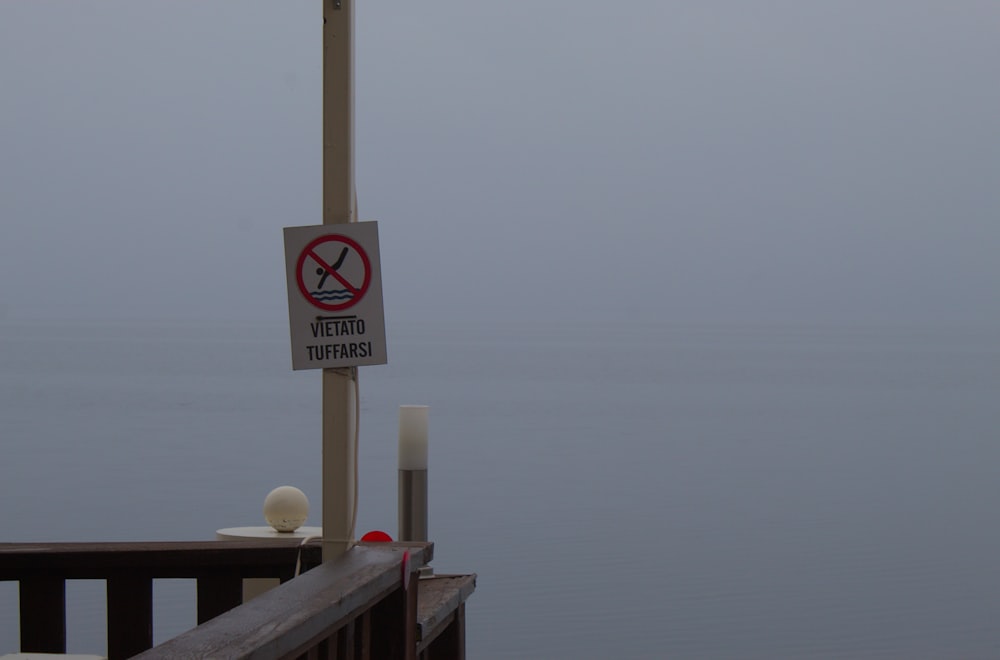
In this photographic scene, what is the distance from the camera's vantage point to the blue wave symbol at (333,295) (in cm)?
297

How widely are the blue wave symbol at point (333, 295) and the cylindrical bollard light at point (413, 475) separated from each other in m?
2.22

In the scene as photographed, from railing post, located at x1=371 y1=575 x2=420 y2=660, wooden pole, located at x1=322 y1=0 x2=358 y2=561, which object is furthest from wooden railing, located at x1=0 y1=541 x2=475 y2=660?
wooden pole, located at x1=322 y1=0 x2=358 y2=561

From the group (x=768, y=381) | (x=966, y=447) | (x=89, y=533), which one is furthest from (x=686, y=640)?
(x=768, y=381)

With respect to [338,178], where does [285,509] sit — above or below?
below

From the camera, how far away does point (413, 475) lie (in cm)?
522

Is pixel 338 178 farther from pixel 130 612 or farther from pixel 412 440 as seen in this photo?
pixel 412 440

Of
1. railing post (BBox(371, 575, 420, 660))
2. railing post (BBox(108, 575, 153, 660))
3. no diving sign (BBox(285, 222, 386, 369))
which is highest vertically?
no diving sign (BBox(285, 222, 386, 369))

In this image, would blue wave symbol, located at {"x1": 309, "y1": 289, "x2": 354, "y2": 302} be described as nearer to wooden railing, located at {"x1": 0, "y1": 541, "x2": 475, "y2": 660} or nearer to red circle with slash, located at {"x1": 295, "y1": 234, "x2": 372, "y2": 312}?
red circle with slash, located at {"x1": 295, "y1": 234, "x2": 372, "y2": 312}

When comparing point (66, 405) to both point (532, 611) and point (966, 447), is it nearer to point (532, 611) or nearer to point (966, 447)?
point (966, 447)

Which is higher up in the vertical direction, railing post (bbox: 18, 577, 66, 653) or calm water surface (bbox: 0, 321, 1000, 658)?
railing post (bbox: 18, 577, 66, 653)

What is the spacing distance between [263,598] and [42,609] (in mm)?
1353

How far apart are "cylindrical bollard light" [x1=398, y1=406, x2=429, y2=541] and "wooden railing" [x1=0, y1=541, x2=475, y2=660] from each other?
1.22 meters

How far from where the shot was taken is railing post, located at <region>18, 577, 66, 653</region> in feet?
10.9

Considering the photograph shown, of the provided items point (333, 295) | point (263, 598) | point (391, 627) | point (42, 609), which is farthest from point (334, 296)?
point (42, 609)
